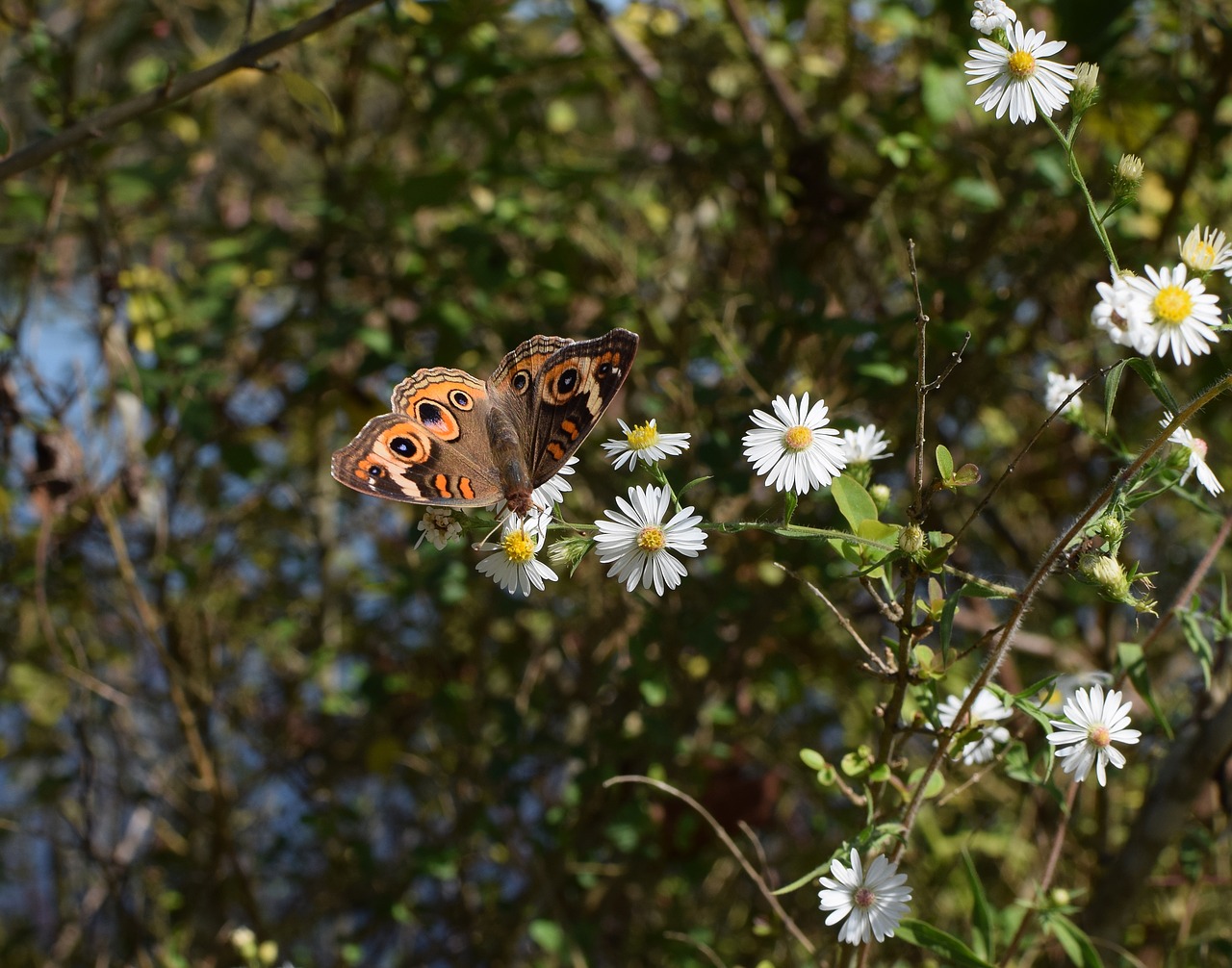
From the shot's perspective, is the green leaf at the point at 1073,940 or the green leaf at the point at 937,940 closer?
the green leaf at the point at 937,940

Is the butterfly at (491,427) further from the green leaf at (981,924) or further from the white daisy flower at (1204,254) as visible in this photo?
the green leaf at (981,924)

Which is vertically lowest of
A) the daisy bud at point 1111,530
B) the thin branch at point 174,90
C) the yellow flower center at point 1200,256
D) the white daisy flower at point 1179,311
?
the daisy bud at point 1111,530

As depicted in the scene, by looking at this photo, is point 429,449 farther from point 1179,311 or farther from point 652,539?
point 1179,311

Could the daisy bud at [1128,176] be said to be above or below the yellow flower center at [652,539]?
above

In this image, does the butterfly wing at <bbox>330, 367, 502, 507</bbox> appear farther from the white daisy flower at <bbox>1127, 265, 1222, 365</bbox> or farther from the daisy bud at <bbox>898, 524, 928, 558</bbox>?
the white daisy flower at <bbox>1127, 265, 1222, 365</bbox>

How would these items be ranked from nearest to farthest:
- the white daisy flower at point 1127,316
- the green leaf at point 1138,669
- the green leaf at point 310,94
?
the white daisy flower at point 1127,316
the green leaf at point 1138,669
the green leaf at point 310,94

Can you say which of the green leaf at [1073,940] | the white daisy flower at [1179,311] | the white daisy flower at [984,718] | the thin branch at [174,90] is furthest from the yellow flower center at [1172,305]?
the thin branch at [174,90]

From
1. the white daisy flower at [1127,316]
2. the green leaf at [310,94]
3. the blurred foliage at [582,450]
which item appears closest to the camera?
the white daisy flower at [1127,316]
